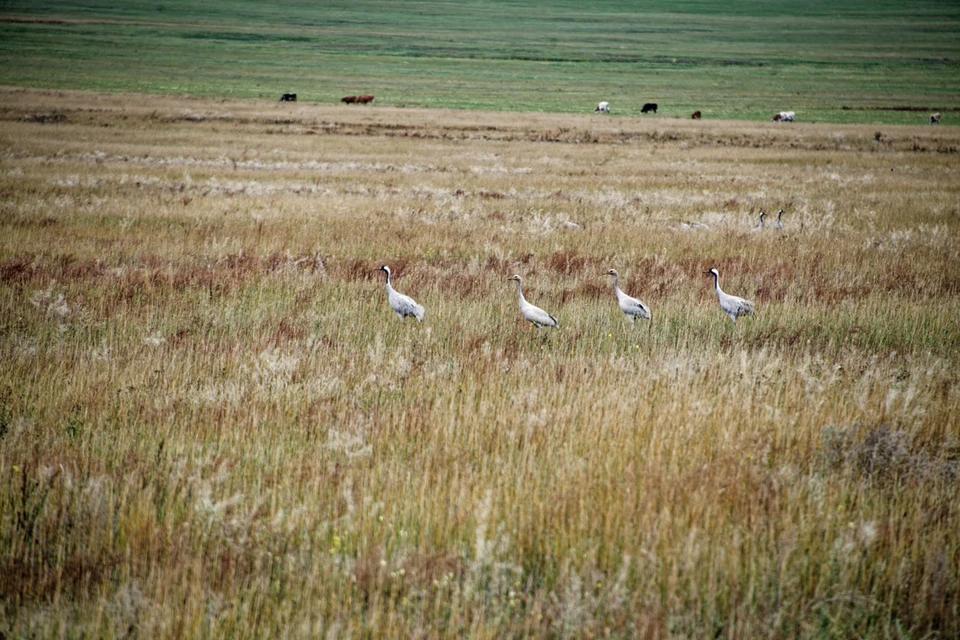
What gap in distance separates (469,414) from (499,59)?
13225 centimetres

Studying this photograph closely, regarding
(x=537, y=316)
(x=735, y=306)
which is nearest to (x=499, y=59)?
(x=735, y=306)

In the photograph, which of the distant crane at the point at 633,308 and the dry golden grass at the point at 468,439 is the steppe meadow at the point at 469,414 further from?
the distant crane at the point at 633,308

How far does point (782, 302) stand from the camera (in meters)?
11.8

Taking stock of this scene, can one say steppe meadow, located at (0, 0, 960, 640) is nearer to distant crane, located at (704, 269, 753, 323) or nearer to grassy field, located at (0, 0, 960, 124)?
distant crane, located at (704, 269, 753, 323)

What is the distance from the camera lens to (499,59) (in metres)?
130

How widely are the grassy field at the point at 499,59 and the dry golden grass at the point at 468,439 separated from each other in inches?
2441

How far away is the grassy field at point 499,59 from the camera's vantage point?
269ft

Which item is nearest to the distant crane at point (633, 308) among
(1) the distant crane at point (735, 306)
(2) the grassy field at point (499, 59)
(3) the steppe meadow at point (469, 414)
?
(3) the steppe meadow at point (469, 414)

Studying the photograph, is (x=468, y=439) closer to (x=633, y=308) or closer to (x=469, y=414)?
(x=469, y=414)

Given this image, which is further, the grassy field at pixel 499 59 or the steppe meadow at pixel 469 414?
the grassy field at pixel 499 59

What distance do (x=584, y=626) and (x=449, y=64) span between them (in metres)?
126

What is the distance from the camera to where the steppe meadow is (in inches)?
158

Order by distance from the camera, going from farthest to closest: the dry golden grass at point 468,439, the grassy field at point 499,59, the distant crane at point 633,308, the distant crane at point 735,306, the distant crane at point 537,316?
the grassy field at point 499,59, the distant crane at point 735,306, the distant crane at point 633,308, the distant crane at point 537,316, the dry golden grass at point 468,439

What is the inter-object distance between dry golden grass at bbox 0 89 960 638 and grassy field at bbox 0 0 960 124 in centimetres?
6199
